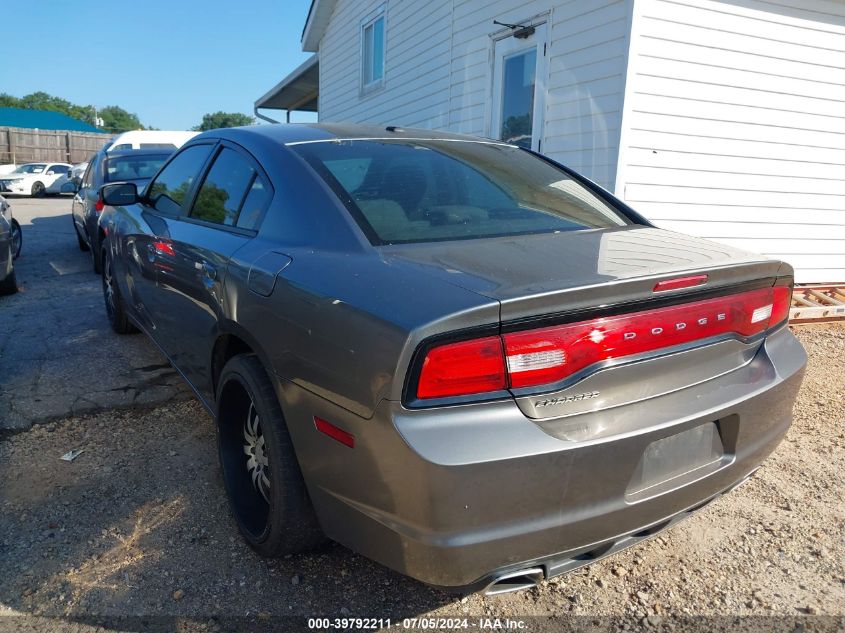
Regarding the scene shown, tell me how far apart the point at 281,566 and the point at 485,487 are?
116cm

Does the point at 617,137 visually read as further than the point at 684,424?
Yes

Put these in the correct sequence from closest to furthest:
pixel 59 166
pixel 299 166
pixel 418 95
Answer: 1. pixel 299 166
2. pixel 418 95
3. pixel 59 166

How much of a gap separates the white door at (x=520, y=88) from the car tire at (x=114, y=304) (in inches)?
169

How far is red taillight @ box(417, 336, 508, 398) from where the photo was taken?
5.49 ft

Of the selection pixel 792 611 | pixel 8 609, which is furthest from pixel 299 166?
pixel 792 611

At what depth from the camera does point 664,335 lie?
192 centimetres

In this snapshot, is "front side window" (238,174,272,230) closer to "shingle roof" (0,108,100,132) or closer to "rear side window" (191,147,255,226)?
"rear side window" (191,147,255,226)

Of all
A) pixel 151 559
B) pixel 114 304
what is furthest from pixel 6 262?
pixel 151 559

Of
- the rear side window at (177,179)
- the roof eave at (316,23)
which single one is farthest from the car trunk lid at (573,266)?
the roof eave at (316,23)

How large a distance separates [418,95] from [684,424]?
825 cm

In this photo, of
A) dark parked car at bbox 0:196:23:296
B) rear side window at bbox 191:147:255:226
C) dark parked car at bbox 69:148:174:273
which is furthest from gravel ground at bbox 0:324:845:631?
dark parked car at bbox 69:148:174:273

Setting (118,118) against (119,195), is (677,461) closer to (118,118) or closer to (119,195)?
(119,195)

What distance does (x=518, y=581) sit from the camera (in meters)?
1.78

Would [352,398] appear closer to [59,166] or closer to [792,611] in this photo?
[792,611]
